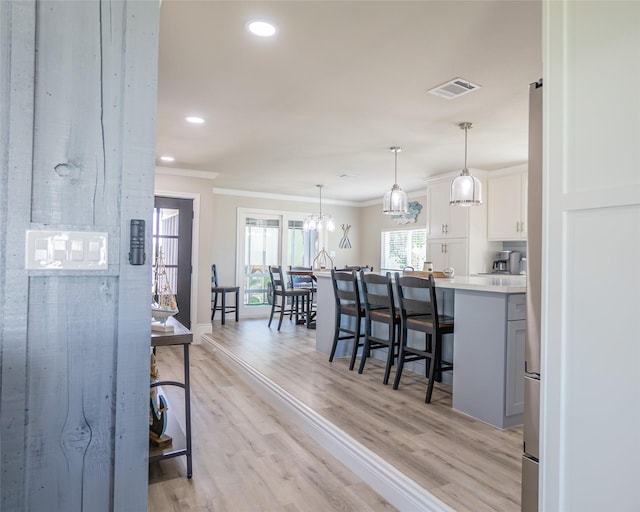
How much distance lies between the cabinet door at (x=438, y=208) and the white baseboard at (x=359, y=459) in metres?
3.64

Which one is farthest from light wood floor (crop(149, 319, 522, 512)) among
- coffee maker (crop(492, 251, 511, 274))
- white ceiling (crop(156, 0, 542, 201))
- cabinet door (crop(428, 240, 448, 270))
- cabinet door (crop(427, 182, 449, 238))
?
cabinet door (crop(427, 182, 449, 238))

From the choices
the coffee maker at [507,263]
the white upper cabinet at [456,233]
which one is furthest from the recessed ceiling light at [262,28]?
the coffee maker at [507,263]

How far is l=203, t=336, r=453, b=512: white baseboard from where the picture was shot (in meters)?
1.87

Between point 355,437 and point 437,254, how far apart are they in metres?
4.05

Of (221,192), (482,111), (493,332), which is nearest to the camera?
(493,332)

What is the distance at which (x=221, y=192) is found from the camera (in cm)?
728

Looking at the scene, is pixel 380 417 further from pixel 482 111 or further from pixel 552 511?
pixel 482 111

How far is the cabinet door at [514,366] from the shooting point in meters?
2.62

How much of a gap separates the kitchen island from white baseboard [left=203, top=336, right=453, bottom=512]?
37.5 inches

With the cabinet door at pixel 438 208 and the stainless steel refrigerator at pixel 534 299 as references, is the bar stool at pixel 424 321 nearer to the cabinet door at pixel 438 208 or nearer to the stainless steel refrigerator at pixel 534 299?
the stainless steel refrigerator at pixel 534 299

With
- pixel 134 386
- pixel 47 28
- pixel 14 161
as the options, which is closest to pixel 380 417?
pixel 134 386

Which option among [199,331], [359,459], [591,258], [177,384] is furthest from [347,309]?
[591,258]

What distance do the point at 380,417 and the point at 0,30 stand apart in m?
2.72

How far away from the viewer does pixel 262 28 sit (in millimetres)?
2205
